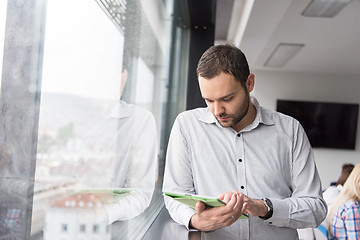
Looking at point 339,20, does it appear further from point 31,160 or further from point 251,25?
point 31,160

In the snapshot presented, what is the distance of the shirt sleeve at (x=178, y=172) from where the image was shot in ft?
4.50

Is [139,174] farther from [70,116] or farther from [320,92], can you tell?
[320,92]

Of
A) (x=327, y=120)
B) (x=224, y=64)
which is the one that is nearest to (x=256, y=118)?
(x=224, y=64)

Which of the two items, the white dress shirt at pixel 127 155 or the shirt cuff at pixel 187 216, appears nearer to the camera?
the white dress shirt at pixel 127 155

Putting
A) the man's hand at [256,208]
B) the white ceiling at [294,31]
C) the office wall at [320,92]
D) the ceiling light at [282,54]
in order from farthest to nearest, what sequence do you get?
1. the office wall at [320,92]
2. the ceiling light at [282,54]
3. the white ceiling at [294,31]
4. the man's hand at [256,208]

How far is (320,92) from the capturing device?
24.4ft

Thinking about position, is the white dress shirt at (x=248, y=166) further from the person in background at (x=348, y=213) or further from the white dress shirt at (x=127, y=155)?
the person in background at (x=348, y=213)

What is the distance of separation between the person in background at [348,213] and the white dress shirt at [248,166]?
1282 millimetres

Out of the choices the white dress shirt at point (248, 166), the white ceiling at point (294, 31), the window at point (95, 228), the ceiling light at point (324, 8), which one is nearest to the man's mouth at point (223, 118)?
the white dress shirt at point (248, 166)

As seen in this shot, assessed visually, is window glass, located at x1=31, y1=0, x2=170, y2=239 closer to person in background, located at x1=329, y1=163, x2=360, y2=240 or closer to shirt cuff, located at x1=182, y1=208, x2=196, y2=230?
shirt cuff, located at x1=182, y1=208, x2=196, y2=230

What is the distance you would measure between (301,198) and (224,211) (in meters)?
0.38

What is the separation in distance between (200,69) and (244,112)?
0.21 metres

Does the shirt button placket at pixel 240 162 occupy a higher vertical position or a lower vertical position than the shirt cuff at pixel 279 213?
higher

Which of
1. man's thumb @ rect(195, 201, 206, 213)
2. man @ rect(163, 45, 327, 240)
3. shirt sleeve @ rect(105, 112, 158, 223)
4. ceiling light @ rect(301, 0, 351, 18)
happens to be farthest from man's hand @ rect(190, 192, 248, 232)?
ceiling light @ rect(301, 0, 351, 18)
